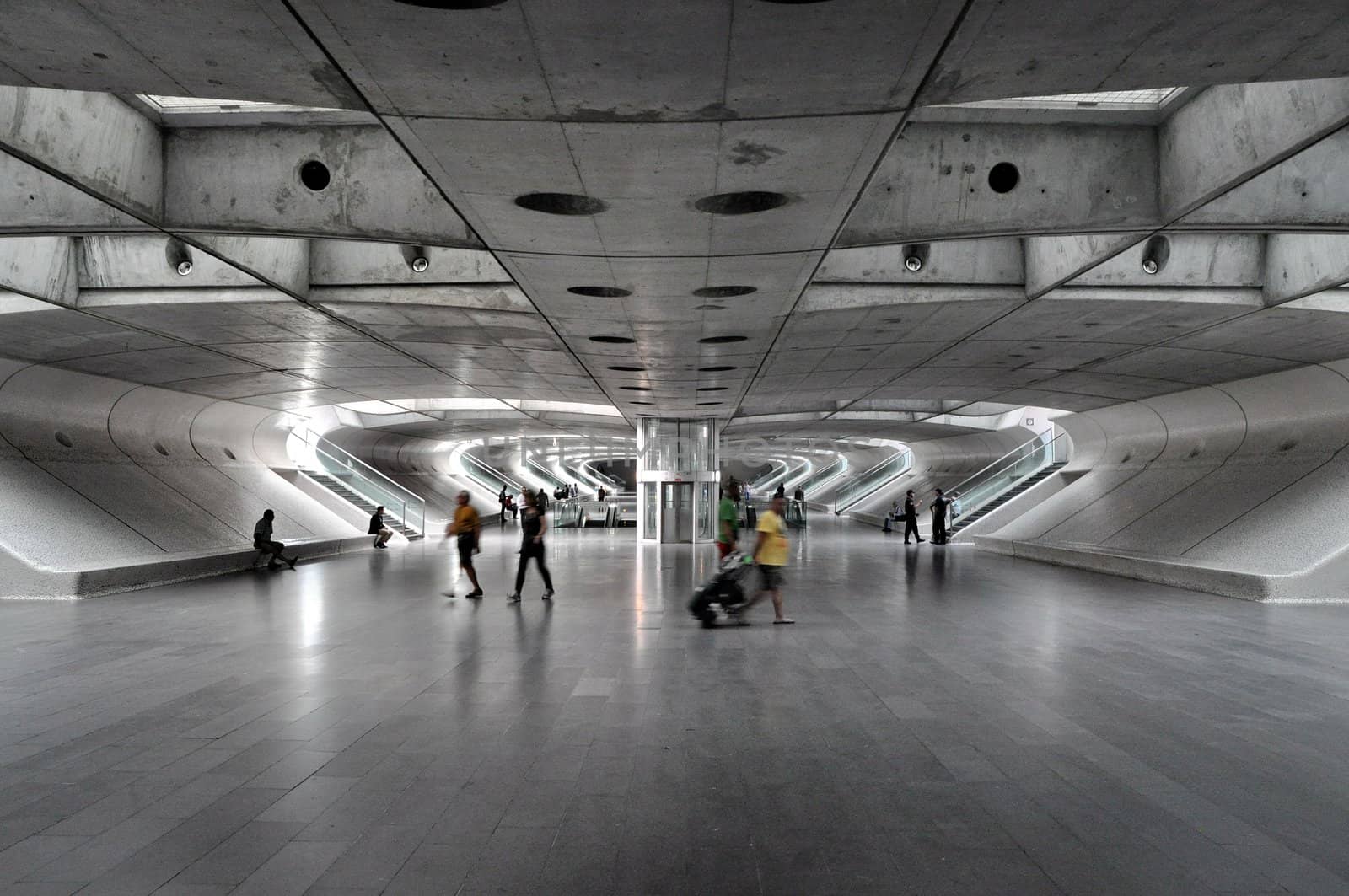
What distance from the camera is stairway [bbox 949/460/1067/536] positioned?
93.3ft

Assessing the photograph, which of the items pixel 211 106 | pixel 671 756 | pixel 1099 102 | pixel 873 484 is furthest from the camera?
pixel 873 484

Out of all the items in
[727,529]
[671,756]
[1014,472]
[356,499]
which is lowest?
[671,756]

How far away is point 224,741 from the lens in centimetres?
550

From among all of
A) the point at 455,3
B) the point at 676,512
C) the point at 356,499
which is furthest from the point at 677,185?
the point at 356,499

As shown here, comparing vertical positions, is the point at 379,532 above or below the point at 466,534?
below

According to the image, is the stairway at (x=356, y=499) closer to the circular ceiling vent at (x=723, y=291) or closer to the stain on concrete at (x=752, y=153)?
the circular ceiling vent at (x=723, y=291)

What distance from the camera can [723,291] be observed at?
974 cm

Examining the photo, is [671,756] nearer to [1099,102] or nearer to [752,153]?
[752,153]

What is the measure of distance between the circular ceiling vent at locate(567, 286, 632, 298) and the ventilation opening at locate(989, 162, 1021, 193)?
13.0 feet

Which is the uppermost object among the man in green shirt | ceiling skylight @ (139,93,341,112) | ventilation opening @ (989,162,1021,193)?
ceiling skylight @ (139,93,341,112)

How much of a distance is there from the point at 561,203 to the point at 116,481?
15133 mm

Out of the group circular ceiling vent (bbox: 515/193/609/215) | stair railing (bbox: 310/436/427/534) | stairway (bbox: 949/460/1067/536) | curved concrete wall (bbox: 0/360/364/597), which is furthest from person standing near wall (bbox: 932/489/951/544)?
circular ceiling vent (bbox: 515/193/609/215)

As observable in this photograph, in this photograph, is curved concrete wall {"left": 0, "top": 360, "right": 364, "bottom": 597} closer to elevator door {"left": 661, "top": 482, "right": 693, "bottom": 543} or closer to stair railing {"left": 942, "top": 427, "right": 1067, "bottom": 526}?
→ elevator door {"left": 661, "top": 482, "right": 693, "bottom": 543}

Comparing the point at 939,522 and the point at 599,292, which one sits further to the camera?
the point at 939,522
